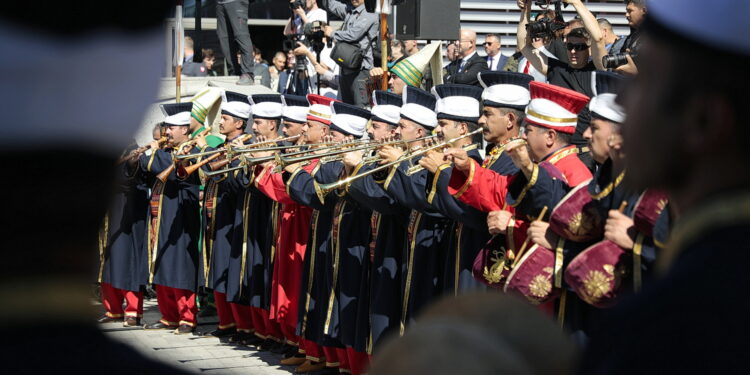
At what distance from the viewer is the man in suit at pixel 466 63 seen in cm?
914

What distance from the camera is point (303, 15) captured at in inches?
499

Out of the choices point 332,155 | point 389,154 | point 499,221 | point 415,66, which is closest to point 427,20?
point 415,66

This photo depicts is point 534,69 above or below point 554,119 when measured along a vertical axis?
above

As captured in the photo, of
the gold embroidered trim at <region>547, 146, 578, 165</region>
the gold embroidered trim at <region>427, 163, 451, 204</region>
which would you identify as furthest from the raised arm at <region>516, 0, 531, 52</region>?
the gold embroidered trim at <region>547, 146, 578, 165</region>

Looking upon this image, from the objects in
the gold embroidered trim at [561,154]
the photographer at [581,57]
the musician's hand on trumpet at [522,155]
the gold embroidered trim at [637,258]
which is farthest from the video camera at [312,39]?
the gold embroidered trim at [637,258]

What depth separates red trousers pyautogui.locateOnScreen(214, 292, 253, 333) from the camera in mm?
9125

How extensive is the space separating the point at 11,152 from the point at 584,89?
6.29m

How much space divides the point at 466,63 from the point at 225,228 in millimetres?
2552

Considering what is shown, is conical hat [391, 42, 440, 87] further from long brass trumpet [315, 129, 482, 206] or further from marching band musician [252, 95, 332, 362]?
long brass trumpet [315, 129, 482, 206]

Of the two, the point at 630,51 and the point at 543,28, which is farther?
the point at 543,28

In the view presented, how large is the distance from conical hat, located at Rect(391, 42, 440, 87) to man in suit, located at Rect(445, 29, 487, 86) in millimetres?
523

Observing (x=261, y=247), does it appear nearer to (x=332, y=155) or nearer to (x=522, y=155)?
(x=332, y=155)

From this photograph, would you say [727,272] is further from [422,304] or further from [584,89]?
[584,89]

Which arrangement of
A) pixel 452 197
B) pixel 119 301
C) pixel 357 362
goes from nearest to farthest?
1. pixel 452 197
2. pixel 357 362
3. pixel 119 301
